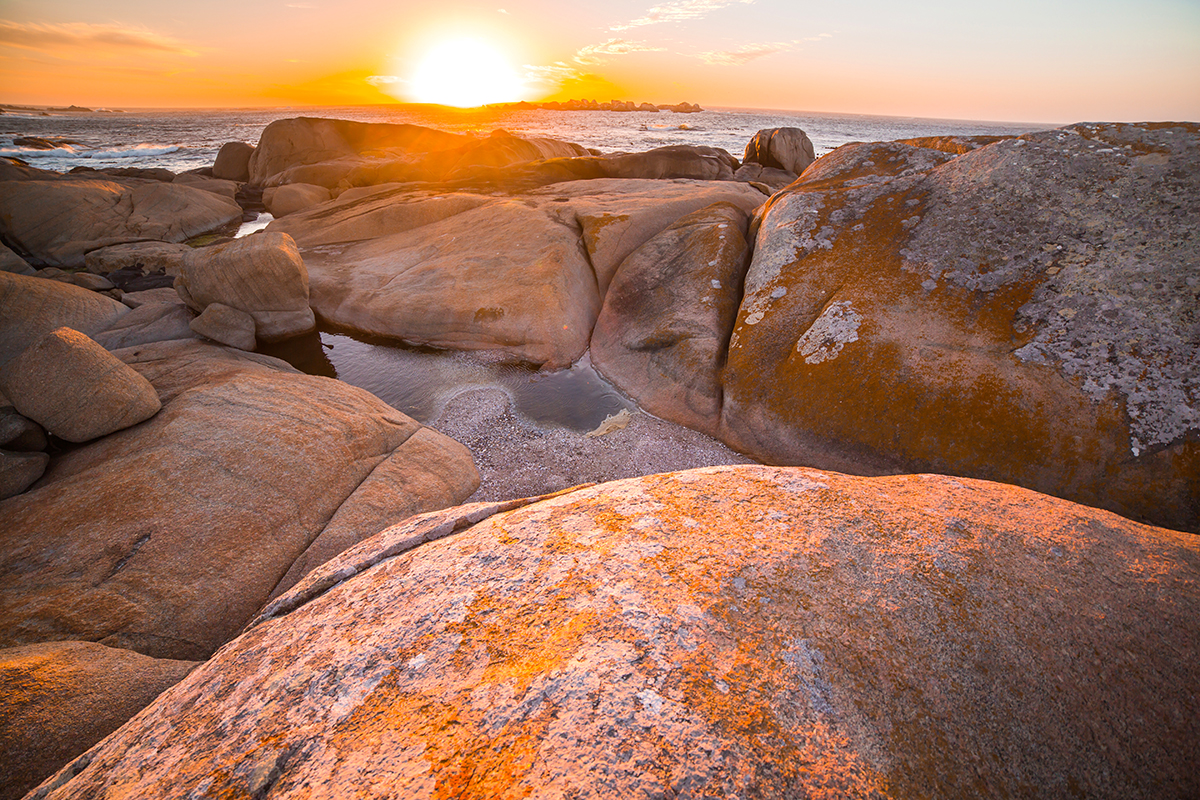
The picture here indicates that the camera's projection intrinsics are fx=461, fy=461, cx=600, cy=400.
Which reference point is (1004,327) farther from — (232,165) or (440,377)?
(232,165)

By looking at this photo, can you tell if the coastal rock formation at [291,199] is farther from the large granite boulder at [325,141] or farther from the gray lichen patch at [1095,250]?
the gray lichen patch at [1095,250]

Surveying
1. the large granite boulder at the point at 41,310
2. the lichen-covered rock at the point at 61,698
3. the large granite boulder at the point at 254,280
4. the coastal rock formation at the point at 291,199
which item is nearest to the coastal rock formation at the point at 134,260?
the large granite boulder at the point at 41,310

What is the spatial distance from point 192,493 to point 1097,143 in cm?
1032

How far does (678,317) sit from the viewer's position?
7535mm

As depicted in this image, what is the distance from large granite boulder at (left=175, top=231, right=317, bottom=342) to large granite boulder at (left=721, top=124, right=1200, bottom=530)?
8.43 meters

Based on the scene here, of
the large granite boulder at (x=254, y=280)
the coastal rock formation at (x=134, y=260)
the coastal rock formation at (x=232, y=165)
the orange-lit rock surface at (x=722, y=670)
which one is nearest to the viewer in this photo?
the orange-lit rock surface at (x=722, y=670)

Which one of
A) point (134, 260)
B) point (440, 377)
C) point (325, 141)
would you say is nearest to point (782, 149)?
point (440, 377)

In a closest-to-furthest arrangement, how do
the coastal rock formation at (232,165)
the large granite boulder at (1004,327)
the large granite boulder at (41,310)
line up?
the large granite boulder at (1004,327)
the large granite boulder at (41,310)
the coastal rock formation at (232,165)

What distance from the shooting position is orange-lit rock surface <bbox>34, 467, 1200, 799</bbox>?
1.39 metres

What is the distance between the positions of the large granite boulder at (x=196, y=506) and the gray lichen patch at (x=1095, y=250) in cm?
638

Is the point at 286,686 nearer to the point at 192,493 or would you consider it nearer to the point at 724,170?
the point at 192,493

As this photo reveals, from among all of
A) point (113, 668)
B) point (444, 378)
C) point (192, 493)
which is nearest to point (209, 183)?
point (444, 378)

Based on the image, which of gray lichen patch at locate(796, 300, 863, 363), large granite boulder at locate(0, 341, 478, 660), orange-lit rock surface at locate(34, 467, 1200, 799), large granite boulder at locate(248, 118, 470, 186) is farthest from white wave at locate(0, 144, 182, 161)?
orange-lit rock surface at locate(34, 467, 1200, 799)

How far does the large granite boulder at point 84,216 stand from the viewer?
1412 centimetres
